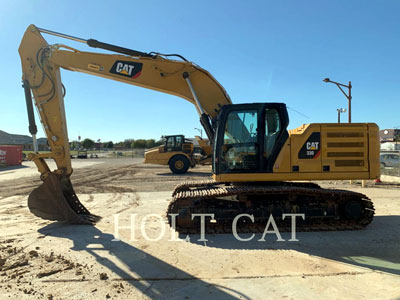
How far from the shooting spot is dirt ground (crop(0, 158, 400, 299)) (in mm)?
3297

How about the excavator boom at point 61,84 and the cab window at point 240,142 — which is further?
the excavator boom at point 61,84

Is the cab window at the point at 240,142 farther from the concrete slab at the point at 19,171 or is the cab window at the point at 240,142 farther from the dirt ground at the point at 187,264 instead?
the concrete slab at the point at 19,171

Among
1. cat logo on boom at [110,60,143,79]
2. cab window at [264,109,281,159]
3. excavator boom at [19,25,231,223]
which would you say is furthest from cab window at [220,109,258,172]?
cat logo on boom at [110,60,143,79]

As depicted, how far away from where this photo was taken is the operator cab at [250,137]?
568cm

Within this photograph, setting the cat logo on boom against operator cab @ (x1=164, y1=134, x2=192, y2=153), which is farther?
operator cab @ (x1=164, y1=134, x2=192, y2=153)

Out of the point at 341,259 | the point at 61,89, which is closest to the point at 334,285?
the point at 341,259

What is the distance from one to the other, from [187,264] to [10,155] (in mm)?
31536

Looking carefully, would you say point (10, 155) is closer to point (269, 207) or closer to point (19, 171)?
point (19, 171)

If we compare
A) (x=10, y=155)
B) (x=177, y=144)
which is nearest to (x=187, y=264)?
(x=177, y=144)

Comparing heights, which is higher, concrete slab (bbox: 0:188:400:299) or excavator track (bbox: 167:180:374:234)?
excavator track (bbox: 167:180:374:234)

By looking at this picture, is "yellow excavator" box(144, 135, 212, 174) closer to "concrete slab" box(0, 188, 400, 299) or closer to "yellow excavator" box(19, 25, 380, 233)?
"concrete slab" box(0, 188, 400, 299)

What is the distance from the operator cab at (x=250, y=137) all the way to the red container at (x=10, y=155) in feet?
98.4

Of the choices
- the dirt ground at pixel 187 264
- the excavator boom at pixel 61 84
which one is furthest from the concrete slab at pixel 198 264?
the excavator boom at pixel 61 84

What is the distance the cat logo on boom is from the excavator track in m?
3.27
